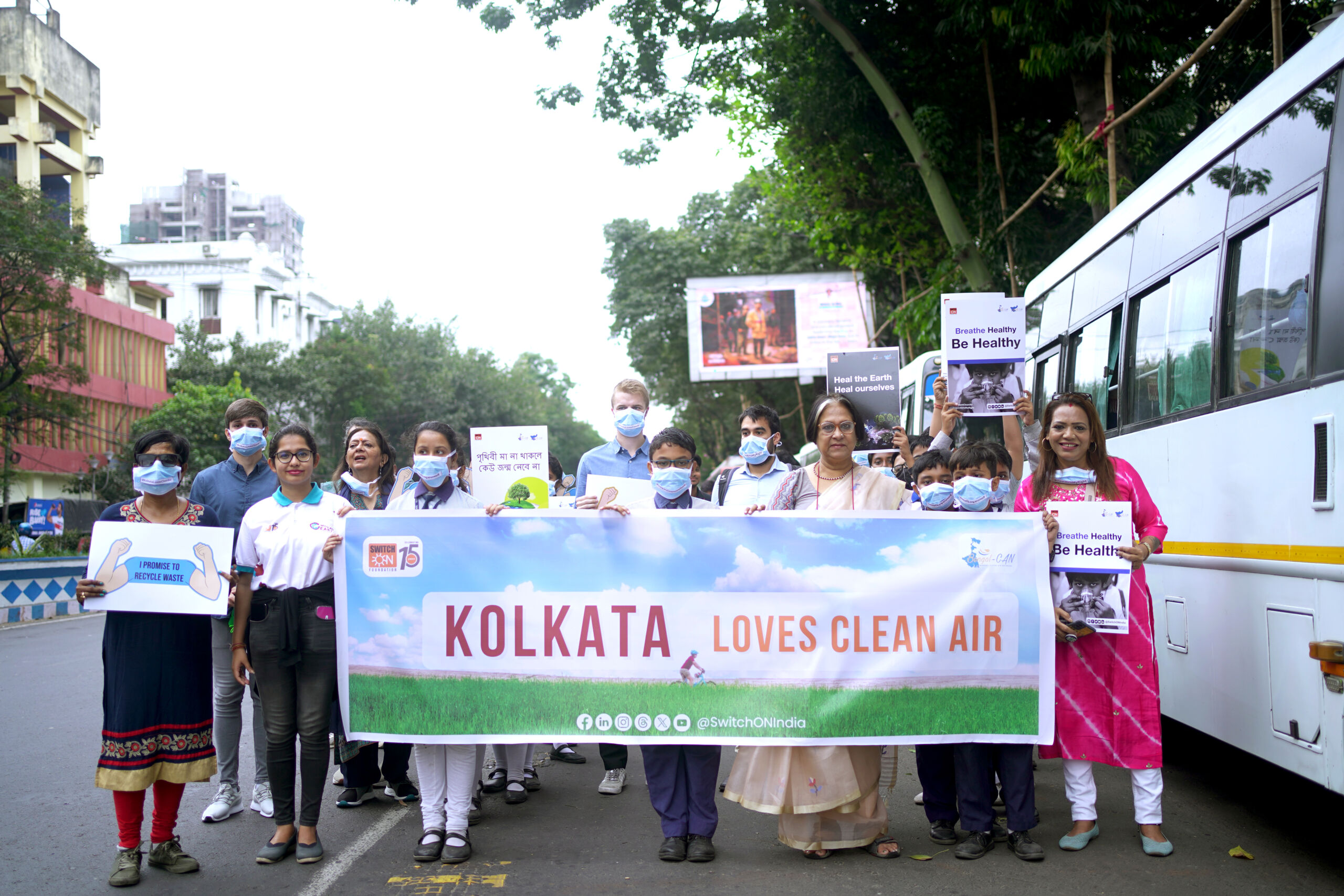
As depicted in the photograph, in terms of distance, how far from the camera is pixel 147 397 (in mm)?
44875

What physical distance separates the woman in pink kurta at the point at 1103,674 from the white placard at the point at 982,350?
153 cm

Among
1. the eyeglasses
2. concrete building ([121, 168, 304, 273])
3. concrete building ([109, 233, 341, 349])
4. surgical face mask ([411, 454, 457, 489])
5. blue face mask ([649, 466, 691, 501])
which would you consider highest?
concrete building ([121, 168, 304, 273])

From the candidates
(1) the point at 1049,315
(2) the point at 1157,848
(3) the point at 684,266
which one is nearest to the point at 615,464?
(2) the point at 1157,848

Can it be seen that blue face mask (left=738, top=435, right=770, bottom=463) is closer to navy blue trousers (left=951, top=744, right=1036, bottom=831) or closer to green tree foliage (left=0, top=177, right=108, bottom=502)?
navy blue trousers (left=951, top=744, right=1036, bottom=831)

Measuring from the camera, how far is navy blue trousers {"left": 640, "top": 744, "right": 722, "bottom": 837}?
5.04 meters

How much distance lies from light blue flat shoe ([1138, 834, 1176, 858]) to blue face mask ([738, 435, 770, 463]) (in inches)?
100.0

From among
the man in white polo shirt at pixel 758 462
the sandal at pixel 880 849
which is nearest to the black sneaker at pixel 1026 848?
the sandal at pixel 880 849

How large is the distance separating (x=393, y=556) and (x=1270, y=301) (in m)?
3.99

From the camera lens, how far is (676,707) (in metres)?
5.05

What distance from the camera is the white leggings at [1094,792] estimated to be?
4.98 meters

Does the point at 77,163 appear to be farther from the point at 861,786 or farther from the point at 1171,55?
the point at 861,786

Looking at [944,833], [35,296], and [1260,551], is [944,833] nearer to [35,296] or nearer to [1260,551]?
[1260,551]

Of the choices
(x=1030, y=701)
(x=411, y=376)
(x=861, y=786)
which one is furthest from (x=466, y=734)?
(x=411, y=376)

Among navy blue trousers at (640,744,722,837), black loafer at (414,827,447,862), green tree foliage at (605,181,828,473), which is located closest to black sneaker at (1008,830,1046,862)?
navy blue trousers at (640,744,722,837)
